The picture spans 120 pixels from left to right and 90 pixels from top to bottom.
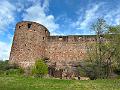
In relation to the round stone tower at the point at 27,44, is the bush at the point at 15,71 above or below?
below

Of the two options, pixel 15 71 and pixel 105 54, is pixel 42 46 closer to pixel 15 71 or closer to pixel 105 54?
pixel 15 71

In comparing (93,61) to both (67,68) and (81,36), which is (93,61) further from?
(81,36)

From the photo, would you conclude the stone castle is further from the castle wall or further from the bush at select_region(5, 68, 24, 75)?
the bush at select_region(5, 68, 24, 75)

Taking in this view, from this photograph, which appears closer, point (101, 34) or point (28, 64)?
point (101, 34)

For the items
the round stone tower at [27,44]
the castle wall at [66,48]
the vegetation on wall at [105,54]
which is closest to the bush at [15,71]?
the round stone tower at [27,44]

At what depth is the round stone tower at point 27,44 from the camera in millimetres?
38250

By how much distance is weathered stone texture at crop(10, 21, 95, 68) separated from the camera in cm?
3850

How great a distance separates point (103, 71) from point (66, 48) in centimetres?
1019

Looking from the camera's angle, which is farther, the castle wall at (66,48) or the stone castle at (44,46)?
the castle wall at (66,48)

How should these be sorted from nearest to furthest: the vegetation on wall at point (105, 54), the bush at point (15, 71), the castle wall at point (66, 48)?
the vegetation on wall at point (105, 54) < the bush at point (15, 71) < the castle wall at point (66, 48)

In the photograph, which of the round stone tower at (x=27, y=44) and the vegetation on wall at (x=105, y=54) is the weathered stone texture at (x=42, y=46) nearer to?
the round stone tower at (x=27, y=44)

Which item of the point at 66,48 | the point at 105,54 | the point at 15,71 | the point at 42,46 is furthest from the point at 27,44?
the point at 105,54

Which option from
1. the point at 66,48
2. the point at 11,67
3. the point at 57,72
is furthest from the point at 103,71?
the point at 11,67

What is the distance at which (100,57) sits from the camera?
Result: 32.9m
